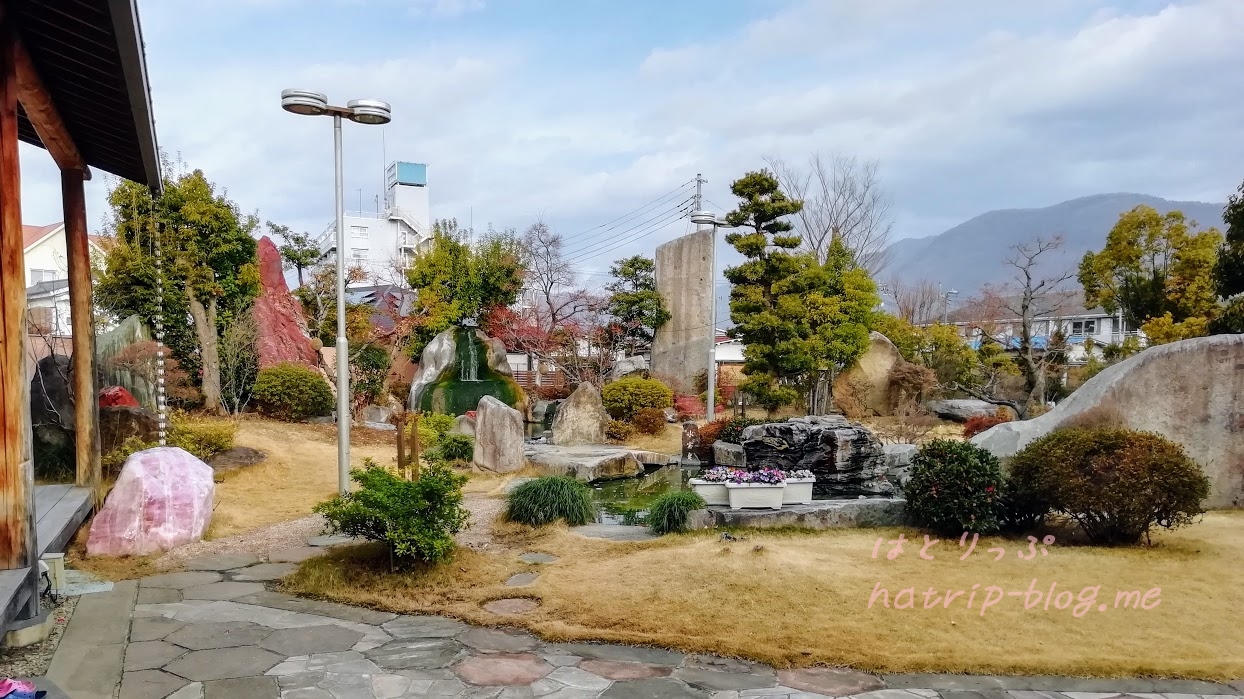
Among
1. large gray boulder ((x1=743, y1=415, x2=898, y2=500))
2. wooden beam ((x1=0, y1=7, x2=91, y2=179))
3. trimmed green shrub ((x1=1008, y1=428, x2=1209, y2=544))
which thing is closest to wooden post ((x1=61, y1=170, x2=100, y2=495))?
wooden beam ((x1=0, y1=7, x2=91, y2=179))

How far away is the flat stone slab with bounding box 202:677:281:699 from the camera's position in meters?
3.68

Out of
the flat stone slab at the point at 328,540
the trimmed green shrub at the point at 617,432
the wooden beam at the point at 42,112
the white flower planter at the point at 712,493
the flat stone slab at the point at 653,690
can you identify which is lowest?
the trimmed green shrub at the point at 617,432

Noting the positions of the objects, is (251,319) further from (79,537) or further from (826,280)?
(826,280)

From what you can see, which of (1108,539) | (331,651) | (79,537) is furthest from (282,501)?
(1108,539)

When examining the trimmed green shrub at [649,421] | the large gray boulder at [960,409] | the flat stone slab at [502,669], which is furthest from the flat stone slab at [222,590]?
the large gray boulder at [960,409]

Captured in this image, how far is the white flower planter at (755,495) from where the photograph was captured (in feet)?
25.1

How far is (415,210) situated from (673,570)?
3600cm

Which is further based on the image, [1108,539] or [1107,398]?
[1107,398]

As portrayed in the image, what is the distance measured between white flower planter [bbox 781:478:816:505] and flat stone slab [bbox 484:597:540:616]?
3.54m

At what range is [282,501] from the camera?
354 inches

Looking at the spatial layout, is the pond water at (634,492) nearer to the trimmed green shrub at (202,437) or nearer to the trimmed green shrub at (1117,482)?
the trimmed green shrub at (1117,482)

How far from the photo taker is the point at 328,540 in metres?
7.14

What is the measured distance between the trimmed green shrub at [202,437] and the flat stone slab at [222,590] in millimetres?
4553

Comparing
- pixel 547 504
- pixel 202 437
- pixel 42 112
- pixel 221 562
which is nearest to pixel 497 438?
pixel 202 437
